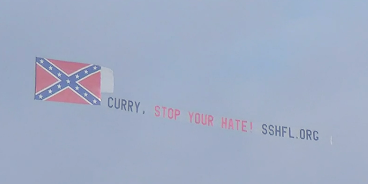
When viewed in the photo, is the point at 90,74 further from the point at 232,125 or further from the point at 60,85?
the point at 232,125

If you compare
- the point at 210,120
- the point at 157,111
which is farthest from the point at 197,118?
the point at 157,111

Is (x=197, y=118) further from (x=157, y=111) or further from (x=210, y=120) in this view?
(x=157, y=111)

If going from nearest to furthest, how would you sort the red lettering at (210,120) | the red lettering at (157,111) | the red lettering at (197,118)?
the red lettering at (157,111) < the red lettering at (197,118) < the red lettering at (210,120)

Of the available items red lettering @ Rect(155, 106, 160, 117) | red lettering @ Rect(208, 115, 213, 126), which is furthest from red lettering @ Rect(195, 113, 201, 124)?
red lettering @ Rect(155, 106, 160, 117)

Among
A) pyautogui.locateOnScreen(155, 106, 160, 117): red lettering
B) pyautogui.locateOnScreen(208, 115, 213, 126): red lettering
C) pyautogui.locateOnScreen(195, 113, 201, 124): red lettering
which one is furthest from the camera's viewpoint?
pyautogui.locateOnScreen(208, 115, 213, 126): red lettering

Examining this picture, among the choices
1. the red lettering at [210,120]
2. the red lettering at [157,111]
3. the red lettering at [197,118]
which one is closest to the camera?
the red lettering at [157,111]

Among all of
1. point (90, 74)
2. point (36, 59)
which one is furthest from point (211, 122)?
point (36, 59)

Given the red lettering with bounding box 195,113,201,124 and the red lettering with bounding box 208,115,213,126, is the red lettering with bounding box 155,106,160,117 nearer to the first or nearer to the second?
the red lettering with bounding box 195,113,201,124

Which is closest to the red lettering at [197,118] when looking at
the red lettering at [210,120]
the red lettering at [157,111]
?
the red lettering at [210,120]

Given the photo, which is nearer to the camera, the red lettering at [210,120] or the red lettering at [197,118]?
the red lettering at [197,118]

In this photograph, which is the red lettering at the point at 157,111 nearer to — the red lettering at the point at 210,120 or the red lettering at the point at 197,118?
the red lettering at the point at 197,118

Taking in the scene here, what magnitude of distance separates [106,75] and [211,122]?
11.9 ft

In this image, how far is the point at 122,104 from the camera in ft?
60.4

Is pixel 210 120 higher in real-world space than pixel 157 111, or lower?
lower
